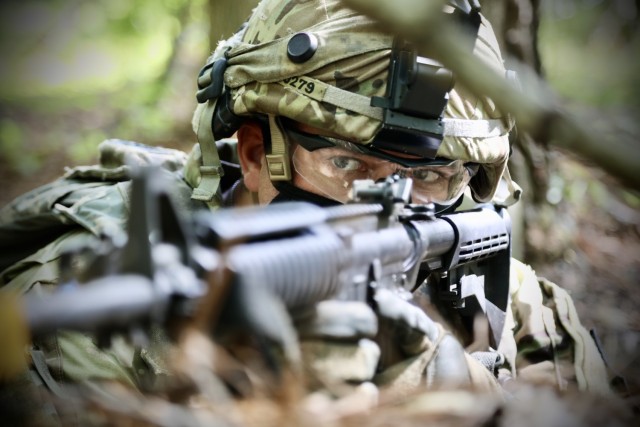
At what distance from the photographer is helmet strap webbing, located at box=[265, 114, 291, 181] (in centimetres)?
269

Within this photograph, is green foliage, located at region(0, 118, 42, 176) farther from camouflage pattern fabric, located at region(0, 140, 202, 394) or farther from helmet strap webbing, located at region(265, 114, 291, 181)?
helmet strap webbing, located at region(265, 114, 291, 181)

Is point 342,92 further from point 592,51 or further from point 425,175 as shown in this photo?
point 592,51

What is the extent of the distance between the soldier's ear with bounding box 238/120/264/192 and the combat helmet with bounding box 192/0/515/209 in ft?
0.26

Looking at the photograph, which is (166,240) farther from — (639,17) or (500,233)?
(639,17)

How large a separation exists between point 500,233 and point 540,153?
244cm

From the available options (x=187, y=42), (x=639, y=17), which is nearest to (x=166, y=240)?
(x=639, y=17)

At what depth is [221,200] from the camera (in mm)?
2756

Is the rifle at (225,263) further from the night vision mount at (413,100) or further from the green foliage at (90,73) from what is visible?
the green foliage at (90,73)

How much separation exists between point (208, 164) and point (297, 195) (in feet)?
1.35

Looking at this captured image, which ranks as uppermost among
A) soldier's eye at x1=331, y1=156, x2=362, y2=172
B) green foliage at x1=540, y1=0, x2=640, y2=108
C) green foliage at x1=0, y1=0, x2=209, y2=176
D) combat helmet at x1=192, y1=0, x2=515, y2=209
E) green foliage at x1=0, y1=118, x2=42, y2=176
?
combat helmet at x1=192, y1=0, x2=515, y2=209

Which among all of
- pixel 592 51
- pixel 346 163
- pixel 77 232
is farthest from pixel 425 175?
pixel 592 51

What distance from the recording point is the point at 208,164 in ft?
9.01

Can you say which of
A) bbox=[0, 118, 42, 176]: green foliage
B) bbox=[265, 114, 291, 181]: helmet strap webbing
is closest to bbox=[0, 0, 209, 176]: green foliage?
bbox=[0, 118, 42, 176]: green foliage

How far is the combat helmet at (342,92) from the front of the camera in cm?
246
